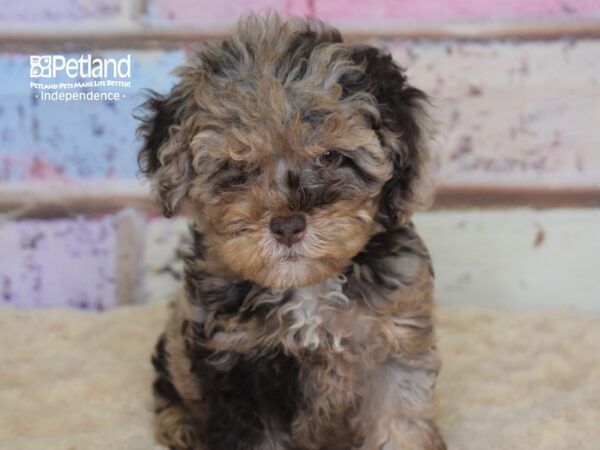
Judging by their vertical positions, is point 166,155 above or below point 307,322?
above

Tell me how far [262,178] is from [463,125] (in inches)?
64.2

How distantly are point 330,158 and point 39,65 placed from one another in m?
1.87

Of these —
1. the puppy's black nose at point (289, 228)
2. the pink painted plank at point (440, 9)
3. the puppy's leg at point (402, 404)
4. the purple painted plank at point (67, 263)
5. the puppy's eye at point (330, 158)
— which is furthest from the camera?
the purple painted plank at point (67, 263)

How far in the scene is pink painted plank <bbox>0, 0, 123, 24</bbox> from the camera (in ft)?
12.1

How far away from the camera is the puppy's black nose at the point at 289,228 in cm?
217

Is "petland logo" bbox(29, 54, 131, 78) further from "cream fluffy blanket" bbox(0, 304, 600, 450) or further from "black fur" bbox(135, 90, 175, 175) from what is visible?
"black fur" bbox(135, 90, 175, 175)

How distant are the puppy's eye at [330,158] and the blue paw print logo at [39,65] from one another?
1.85 metres

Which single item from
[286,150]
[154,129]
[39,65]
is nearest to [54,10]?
[39,65]

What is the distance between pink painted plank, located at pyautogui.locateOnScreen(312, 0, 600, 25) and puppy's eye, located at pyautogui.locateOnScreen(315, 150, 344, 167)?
1.48 meters

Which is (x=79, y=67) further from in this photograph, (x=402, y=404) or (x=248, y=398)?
(x=402, y=404)

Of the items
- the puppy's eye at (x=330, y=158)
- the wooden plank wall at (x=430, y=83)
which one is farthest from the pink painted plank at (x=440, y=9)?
the puppy's eye at (x=330, y=158)

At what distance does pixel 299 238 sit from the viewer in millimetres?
2182

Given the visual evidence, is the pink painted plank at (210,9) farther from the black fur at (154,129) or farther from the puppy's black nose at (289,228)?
the puppy's black nose at (289,228)

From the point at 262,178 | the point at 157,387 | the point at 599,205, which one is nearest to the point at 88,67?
the point at 157,387
